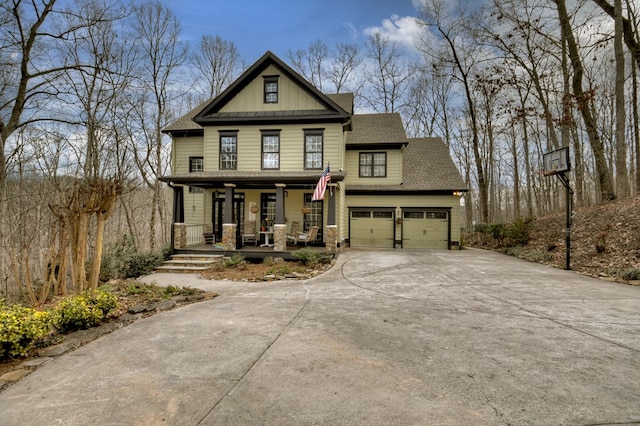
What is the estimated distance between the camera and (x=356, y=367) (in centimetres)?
335

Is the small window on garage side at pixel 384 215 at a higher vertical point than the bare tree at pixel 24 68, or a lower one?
lower

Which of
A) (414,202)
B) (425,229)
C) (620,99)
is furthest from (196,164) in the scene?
(620,99)

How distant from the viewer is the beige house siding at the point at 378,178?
1655 cm

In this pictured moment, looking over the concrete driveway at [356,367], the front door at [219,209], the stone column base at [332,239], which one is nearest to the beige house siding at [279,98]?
the front door at [219,209]

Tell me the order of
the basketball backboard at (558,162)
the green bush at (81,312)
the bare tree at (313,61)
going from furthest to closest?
the bare tree at (313,61), the basketball backboard at (558,162), the green bush at (81,312)

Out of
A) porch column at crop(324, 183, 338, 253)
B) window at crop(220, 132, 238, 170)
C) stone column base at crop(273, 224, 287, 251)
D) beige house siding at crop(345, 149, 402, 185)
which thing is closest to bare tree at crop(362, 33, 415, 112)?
beige house siding at crop(345, 149, 402, 185)

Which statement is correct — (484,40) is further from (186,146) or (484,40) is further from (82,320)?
(82,320)

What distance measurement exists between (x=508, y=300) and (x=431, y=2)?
21461mm

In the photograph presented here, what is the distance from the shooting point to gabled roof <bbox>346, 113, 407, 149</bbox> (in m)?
16.5

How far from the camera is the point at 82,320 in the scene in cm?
469

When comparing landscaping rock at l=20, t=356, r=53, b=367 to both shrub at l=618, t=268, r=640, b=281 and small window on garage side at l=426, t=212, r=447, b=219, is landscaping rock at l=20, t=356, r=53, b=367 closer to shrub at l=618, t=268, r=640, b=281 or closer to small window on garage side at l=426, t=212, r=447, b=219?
shrub at l=618, t=268, r=640, b=281

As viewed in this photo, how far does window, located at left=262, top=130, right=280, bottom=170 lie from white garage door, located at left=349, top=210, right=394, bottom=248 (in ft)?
17.7

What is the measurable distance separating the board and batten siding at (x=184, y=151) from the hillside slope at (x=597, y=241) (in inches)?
621

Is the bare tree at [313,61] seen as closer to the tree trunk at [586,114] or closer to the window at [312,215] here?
the window at [312,215]
